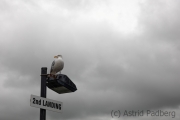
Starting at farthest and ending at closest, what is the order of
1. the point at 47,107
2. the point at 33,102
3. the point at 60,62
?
the point at 60,62 → the point at 47,107 → the point at 33,102

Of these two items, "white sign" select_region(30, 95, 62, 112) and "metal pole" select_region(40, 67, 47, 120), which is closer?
"white sign" select_region(30, 95, 62, 112)

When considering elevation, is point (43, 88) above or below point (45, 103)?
above

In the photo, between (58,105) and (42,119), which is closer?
(42,119)

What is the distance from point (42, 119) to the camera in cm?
933

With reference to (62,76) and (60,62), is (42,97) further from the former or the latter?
(60,62)

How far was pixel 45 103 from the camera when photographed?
9.39 meters

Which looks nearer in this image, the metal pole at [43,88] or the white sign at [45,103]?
the white sign at [45,103]

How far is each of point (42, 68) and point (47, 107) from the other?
56.3 inches

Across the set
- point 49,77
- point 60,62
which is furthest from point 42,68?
point 60,62

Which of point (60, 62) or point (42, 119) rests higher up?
point (60, 62)

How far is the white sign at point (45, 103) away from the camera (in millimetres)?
8906

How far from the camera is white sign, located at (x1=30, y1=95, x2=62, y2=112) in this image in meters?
8.91

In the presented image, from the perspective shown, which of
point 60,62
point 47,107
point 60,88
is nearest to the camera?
point 47,107

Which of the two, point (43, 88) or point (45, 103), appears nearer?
point (45, 103)
